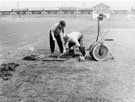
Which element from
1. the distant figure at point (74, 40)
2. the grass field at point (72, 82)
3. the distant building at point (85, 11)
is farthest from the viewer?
the distant building at point (85, 11)

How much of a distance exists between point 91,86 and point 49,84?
123cm

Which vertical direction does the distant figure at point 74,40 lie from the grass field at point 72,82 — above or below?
above

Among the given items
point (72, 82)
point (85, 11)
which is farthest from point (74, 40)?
point (85, 11)

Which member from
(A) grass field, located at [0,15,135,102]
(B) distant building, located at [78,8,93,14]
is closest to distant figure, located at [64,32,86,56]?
(A) grass field, located at [0,15,135,102]

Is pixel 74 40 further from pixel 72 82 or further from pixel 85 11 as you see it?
pixel 85 11

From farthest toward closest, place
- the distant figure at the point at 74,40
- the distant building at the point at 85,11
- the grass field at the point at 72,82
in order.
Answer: the distant building at the point at 85,11 → the distant figure at the point at 74,40 → the grass field at the point at 72,82

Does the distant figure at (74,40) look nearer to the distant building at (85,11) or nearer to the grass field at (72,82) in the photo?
the grass field at (72,82)

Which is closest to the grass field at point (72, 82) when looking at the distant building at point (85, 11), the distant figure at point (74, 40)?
the distant figure at point (74, 40)

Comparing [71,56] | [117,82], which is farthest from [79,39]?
[117,82]

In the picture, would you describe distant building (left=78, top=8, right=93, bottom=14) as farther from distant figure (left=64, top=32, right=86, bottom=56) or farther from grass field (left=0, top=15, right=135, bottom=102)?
grass field (left=0, top=15, right=135, bottom=102)

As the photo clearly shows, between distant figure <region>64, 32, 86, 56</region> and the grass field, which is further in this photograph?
distant figure <region>64, 32, 86, 56</region>

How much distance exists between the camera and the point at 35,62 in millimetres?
9555

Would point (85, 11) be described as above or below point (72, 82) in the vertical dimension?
above

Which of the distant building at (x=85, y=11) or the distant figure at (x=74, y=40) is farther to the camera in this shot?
the distant building at (x=85, y=11)
